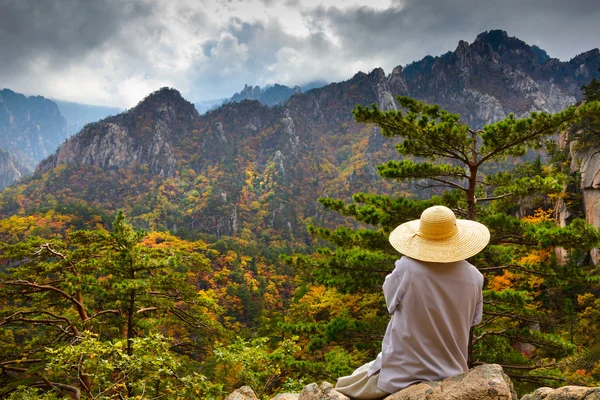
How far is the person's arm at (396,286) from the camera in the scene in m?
1.82

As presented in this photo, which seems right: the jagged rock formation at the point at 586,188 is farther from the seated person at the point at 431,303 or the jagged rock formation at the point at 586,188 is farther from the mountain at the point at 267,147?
the mountain at the point at 267,147

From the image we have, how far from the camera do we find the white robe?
5.86 ft

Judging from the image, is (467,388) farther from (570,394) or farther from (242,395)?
(242,395)

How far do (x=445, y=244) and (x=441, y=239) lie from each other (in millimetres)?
50

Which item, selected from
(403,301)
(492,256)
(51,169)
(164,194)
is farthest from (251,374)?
(51,169)

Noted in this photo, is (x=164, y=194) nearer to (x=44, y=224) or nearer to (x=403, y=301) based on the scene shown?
(x=44, y=224)

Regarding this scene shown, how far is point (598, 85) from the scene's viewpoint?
17.6 metres

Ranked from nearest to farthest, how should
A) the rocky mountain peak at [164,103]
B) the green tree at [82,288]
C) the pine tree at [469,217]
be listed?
the pine tree at [469,217], the green tree at [82,288], the rocky mountain peak at [164,103]

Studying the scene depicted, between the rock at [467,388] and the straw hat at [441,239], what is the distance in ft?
2.23

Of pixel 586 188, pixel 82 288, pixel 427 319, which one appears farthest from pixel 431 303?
pixel 586 188

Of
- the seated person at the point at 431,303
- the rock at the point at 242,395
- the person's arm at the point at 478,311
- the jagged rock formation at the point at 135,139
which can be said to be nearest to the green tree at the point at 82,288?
the rock at the point at 242,395

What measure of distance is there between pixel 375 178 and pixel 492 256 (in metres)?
86.1

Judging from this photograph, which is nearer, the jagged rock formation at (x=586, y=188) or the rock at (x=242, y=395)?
the rock at (x=242, y=395)

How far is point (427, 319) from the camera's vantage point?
1.81 m
